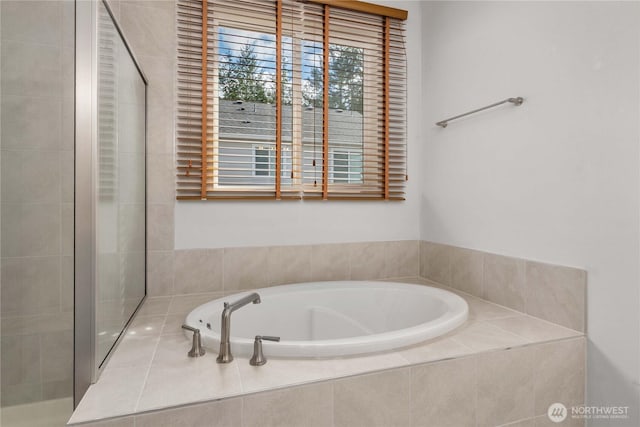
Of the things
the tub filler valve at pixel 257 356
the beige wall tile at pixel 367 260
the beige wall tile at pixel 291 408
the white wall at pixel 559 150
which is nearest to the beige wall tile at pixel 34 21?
the tub filler valve at pixel 257 356

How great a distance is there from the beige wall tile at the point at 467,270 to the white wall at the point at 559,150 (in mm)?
73

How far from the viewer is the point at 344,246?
229 cm

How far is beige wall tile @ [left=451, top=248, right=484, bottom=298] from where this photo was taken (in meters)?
1.93

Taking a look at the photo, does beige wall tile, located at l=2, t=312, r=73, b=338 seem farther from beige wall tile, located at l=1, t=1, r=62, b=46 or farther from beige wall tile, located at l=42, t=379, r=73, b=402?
beige wall tile, located at l=1, t=1, r=62, b=46

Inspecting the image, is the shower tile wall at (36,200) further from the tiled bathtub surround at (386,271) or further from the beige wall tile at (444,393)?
the beige wall tile at (444,393)

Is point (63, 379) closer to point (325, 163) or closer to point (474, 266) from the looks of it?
point (325, 163)

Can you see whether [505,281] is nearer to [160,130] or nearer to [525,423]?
[525,423]

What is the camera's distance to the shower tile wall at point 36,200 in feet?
3.64

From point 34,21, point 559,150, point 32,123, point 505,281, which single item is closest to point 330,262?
point 505,281

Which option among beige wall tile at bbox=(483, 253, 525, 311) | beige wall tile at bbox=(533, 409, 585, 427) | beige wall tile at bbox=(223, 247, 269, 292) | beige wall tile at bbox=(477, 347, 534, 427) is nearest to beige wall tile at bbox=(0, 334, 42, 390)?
beige wall tile at bbox=(223, 247, 269, 292)

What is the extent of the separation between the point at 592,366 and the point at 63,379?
6.28 ft

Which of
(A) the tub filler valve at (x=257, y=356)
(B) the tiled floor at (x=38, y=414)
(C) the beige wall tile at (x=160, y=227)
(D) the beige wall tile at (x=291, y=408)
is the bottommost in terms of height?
(B) the tiled floor at (x=38, y=414)

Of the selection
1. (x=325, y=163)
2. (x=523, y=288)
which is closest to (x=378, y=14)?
(x=325, y=163)

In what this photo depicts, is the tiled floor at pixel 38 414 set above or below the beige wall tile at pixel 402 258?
below
